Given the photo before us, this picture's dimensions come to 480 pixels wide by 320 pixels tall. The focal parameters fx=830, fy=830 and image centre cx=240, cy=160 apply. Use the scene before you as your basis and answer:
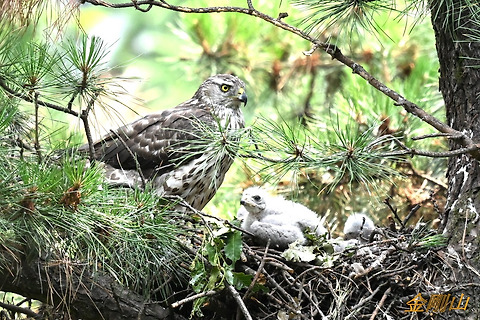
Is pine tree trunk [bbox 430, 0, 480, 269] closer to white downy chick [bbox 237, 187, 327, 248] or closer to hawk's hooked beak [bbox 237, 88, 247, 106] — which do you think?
white downy chick [bbox 237, 187, 327, 248]

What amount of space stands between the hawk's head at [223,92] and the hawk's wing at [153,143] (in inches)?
7.6

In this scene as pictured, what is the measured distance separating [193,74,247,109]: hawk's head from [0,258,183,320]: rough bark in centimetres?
169

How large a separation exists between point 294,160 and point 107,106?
0.78 m

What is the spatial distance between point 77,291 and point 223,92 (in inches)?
76.6

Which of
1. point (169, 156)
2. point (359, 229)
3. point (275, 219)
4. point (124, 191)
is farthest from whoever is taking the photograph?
point (169, 156)

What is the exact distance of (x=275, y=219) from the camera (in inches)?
162

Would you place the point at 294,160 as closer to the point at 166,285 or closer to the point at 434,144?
the point at 166,285

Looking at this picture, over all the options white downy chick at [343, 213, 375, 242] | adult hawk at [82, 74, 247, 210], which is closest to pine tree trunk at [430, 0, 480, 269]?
white downy chick at [343, 213, 375, 242]

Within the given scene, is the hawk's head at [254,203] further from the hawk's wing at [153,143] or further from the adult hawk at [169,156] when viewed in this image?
the hawk's wing at [153,143]

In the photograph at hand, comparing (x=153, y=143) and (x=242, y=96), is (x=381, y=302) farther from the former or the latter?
(x=242, y=96)

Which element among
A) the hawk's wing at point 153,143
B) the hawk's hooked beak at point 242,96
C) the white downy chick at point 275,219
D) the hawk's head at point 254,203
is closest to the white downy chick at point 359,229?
the white downy chick at point 275,219

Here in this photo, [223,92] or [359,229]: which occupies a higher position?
[223,92]

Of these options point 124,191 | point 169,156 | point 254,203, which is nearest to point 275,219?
point 254,203

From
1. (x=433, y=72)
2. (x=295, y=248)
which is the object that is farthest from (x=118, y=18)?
(x=295, y=248)
